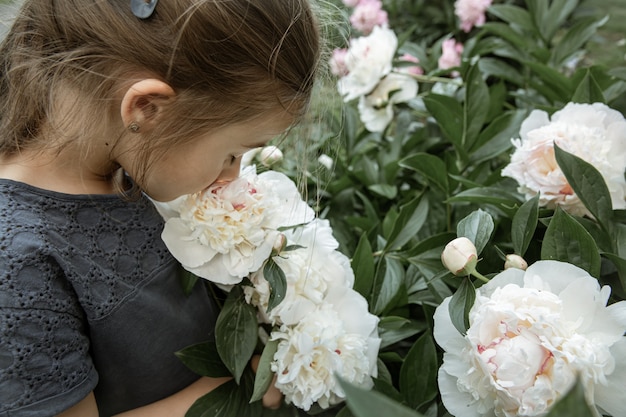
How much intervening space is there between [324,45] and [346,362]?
1.54ft

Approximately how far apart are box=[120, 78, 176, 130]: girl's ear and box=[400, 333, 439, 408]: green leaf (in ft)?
1.60

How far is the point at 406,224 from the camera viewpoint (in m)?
1.13

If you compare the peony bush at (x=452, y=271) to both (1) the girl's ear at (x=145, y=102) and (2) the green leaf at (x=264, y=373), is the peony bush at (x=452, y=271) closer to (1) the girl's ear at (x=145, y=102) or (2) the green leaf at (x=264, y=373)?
(2) the green leaf at (x=264, y=373)

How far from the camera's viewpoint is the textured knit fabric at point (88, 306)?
81cm

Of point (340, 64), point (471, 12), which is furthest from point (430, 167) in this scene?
point (471, 12)

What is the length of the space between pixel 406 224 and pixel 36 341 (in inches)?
24.1

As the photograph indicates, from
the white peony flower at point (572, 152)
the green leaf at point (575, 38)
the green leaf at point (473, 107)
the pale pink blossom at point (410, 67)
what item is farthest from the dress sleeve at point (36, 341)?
the green leaf at point (575, 38)

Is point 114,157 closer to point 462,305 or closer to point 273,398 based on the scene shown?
point 273,398

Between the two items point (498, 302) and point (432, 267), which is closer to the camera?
point (498, 302)

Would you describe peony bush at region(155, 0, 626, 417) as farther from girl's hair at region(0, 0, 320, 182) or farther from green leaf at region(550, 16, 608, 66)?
girl's hair at region(0, 0, 320, 182)

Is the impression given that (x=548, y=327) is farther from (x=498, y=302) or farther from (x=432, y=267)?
(x=432, y=267)

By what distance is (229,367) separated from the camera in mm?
917

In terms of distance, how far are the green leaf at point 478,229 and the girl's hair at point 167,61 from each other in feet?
0.97

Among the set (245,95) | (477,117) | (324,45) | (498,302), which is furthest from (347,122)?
(498,302)
